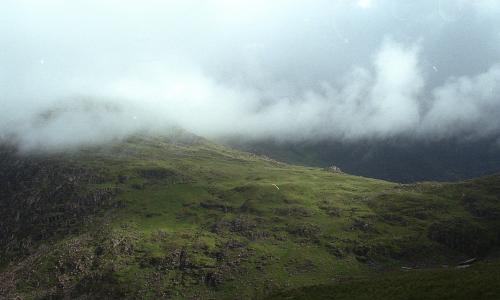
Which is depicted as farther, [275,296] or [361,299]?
[275,296]

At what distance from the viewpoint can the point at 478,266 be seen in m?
152

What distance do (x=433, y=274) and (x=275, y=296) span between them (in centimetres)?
5373

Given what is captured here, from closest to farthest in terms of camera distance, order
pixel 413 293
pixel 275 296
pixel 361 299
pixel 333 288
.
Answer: pixel 413 293, pixel 361 299, pixel 333 288, pixel 275 296

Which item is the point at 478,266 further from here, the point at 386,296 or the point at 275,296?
the point at 275,296

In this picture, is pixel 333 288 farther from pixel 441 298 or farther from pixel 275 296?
pixel 441 298

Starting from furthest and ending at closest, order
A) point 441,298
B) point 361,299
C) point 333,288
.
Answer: point 333,288 < point 361,299 < point 441,298

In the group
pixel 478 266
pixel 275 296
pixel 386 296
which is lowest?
pixel 275 296

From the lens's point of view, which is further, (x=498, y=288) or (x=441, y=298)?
(x=441, y=298)

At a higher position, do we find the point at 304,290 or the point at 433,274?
the point at 433,274

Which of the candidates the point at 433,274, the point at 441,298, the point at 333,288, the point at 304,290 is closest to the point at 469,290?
the point at 441,298

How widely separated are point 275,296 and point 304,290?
10740 millimetres

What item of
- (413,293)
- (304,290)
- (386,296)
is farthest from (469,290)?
(304,290)

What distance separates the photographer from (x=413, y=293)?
129875mm

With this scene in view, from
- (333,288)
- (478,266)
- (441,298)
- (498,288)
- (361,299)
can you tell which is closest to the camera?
(498,288)
